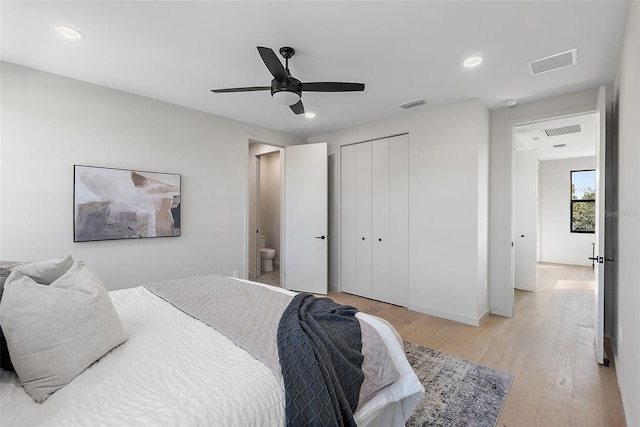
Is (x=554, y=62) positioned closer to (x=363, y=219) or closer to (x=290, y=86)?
(x=290, y=86)

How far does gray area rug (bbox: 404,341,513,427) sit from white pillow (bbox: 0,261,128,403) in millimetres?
1771

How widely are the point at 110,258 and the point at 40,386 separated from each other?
2.40 meters

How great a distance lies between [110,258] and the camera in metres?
2.99

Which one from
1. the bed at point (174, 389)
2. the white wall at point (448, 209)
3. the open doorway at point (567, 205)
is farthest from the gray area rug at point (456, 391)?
the open doorway at point (567, 205)

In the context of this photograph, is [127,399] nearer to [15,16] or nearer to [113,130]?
[15,16]

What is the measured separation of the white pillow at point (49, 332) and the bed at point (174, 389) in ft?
0.10

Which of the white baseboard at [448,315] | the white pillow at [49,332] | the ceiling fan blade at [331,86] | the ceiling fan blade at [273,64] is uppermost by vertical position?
the ceiling fan blade at [273,64]

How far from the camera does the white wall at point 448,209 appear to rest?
10.9 ft

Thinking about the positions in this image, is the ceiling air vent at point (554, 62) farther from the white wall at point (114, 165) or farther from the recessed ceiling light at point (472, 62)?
the white wall at point (114, 165)

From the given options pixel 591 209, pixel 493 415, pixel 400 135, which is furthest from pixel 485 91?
pixel 591 209

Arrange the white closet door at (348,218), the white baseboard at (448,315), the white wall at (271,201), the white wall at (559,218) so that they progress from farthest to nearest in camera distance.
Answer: the white wall at (559,218)
the white wall at (271,201)
the white closet door at (348,218)
the white baseboard at (448,315)

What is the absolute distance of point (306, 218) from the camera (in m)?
4.62

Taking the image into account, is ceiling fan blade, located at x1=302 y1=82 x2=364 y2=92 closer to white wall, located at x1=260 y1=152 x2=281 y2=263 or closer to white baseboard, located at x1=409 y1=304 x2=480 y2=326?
white baseboard, located at x1=409 y1=304 x2=480 y2=326

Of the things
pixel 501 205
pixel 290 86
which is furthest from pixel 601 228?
pixel 290 86
